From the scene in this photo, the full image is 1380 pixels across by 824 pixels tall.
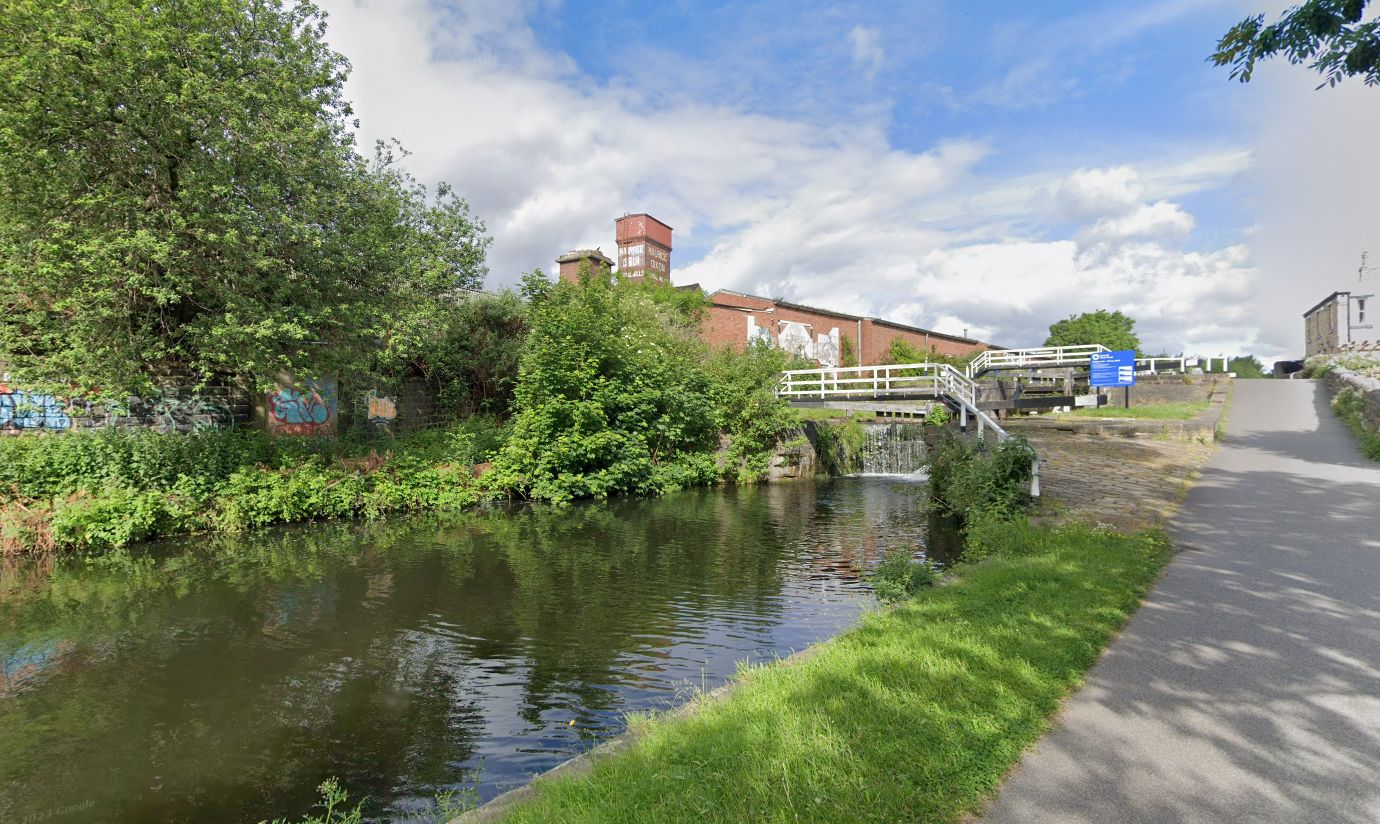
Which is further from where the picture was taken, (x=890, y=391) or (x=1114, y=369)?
(x=1114, y=369)

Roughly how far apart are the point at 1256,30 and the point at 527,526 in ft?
45.4

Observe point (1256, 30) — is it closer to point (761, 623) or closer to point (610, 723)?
point (761, 623)

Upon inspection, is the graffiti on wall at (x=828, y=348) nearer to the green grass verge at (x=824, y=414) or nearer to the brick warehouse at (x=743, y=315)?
the brick warehouse at (x=743, y=315)

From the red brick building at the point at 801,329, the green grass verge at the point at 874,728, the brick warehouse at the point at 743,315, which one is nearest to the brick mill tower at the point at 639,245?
the brick warehouse at the point at 743,315

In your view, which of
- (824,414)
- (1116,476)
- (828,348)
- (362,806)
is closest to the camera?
(362,806)

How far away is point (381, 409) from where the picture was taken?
738 inches

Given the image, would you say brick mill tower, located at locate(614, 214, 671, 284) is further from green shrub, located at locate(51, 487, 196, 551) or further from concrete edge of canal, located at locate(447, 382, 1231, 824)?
green shrub, located at locate(51, 487, 196, 551)

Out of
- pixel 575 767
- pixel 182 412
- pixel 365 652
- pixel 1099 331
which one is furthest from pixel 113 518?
pixel 1099 331

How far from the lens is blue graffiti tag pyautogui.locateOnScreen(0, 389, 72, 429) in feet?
41.0

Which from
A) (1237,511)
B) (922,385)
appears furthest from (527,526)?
(922,385)

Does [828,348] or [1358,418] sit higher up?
[828,348]

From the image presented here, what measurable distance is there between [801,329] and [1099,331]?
52275 millimetres

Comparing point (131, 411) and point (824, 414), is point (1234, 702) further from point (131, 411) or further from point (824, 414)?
point (824, 414)

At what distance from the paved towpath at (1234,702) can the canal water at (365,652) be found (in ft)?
8.21
